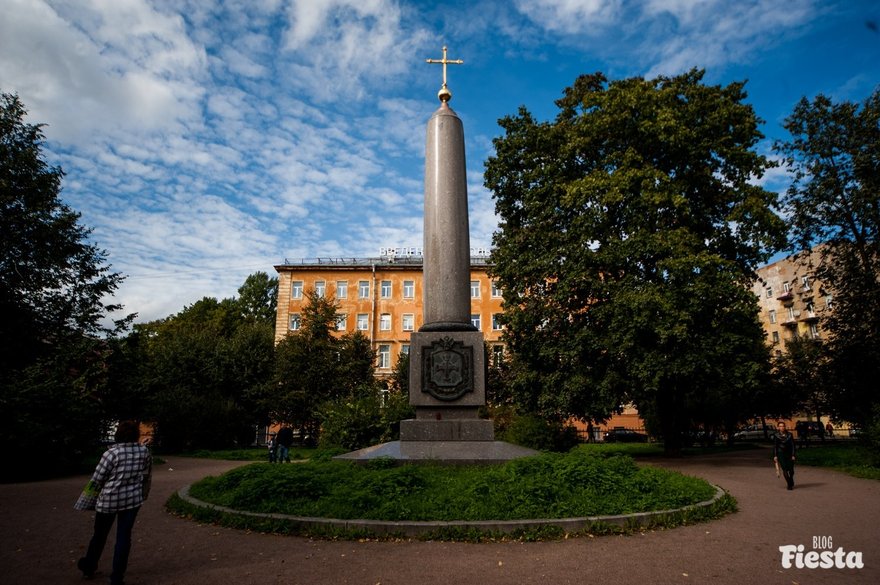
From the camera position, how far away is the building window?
48.2m

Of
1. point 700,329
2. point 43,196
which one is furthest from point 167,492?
point 43,196

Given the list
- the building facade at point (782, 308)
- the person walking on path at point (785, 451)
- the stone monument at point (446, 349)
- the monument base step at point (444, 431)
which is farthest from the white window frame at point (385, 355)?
the person walking on path at point (785, 451)

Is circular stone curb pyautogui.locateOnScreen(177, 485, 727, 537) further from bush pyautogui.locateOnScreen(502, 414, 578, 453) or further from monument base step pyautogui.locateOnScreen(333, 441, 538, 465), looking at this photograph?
bush pyautogui.locateOnScreen(502, 414, 578, 453)

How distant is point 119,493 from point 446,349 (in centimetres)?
764

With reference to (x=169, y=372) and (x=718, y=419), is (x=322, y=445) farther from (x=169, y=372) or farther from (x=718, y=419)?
(x=718, y=419)

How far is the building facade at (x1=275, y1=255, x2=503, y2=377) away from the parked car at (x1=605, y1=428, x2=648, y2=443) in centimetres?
1277

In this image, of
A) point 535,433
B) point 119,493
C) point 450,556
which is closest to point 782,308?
point 535,433

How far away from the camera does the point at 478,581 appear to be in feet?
16.9

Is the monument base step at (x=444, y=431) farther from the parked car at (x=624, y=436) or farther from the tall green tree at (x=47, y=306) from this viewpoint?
the parked car at (x=624, y=436)

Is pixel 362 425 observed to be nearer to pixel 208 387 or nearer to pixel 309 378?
pixel 309 378

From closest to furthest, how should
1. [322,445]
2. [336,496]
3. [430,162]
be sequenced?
[336,496] → [430,162] → [322,445]

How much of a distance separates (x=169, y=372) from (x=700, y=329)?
31.5 meters

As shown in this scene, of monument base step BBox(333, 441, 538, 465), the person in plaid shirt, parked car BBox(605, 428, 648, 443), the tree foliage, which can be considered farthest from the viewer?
parked car BBox(605, 428, 648, 443)

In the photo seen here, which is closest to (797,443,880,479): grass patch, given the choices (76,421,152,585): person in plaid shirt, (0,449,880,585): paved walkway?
(0,449,880,585): paved walkway
